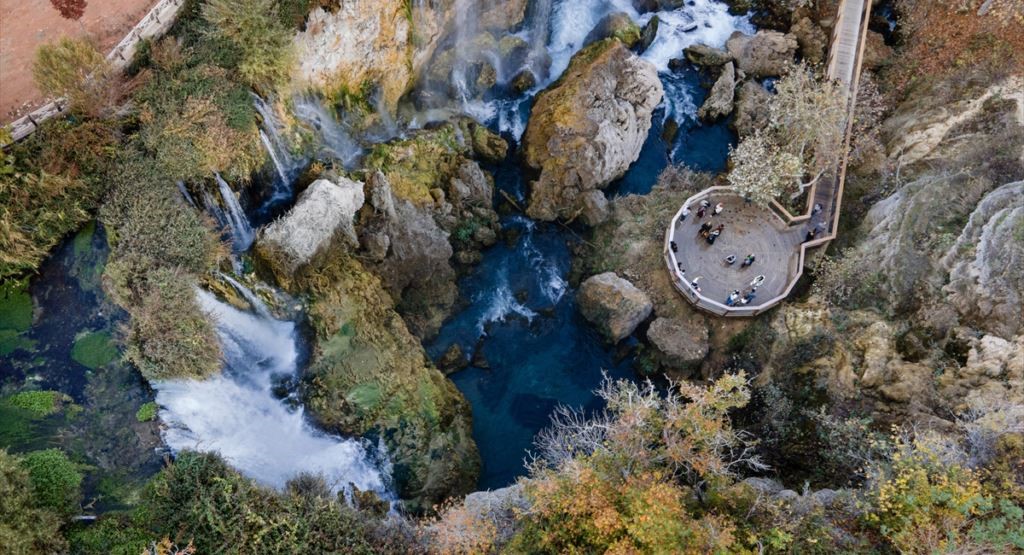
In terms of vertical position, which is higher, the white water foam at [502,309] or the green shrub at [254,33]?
the green shrub at [254,33]

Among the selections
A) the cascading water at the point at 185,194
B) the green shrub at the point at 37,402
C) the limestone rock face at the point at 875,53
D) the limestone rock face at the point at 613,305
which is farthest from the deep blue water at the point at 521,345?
the limestone rock face at the point at 875,53

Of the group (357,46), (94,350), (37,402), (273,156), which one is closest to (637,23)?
(357,46)

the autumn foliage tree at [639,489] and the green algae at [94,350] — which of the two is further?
the green algae at [94,350]

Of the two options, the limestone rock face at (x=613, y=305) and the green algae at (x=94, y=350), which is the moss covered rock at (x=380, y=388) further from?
the limestone rock face at (x=613, y=305)

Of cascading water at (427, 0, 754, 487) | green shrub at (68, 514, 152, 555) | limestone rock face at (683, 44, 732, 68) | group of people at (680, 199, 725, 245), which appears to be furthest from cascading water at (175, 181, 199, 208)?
limestone rock face at (683, 44, 732, 68)

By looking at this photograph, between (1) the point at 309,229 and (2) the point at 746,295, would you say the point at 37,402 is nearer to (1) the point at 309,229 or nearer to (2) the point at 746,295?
(1) the point at 309,229

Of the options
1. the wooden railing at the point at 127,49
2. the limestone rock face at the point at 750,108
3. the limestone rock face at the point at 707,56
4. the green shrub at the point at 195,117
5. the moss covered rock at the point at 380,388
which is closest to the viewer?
the wooden railing at the point at 127,49

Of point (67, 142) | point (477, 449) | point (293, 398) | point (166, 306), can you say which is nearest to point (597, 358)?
point (477, 449)
